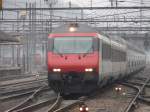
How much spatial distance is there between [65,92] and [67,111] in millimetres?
4873

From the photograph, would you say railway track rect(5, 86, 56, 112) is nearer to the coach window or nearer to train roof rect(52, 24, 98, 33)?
train roof rect(52, 24, 98, 33)

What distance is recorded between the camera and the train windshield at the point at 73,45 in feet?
62.5

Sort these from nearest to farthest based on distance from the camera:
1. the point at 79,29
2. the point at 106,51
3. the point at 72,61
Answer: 1. the point at 72,61
2. the point at 79,29
3. the point at 106,51

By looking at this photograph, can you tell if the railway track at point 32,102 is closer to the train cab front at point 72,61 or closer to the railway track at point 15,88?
the train cab front at point 72,61

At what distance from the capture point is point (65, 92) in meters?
19.1

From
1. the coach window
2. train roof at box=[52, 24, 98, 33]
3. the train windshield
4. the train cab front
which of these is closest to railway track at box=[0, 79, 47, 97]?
the train cab front

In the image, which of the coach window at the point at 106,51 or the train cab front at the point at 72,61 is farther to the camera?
the coach window at the point at 106,51

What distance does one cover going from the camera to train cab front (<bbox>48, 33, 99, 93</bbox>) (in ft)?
61.6

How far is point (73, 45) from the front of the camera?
62.8 feet

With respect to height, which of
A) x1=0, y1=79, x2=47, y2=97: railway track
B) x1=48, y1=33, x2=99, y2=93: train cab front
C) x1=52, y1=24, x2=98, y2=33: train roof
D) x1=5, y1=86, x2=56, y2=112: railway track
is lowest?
x1=0, y1=79, x2=47, y2=97: railway track

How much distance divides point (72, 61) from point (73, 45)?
73cm

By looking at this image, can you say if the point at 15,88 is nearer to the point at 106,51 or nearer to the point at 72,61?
the point at 106,51

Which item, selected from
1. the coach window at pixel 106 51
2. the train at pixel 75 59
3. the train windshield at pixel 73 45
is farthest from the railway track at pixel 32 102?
the coach window at pixel 106 51

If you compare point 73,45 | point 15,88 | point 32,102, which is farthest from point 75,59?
point 15,88
